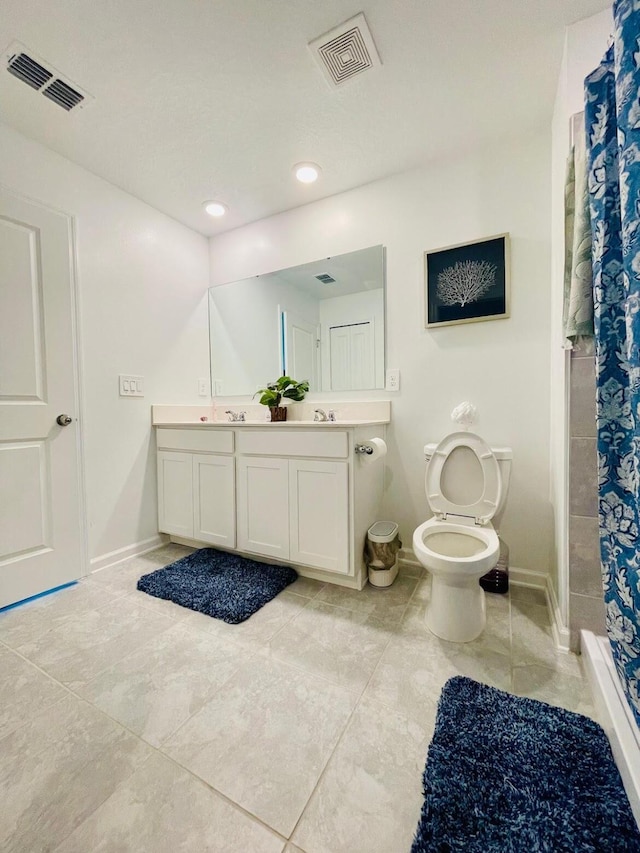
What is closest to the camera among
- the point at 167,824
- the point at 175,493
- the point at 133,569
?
the point at 167,824

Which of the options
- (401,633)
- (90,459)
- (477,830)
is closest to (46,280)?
(90,459)

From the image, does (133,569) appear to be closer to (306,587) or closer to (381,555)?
(306,587)

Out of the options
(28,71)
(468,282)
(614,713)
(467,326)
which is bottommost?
(614,713)

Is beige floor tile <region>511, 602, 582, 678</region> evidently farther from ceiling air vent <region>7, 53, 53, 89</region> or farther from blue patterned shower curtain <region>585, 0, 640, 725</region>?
ceiling air vent <region>7, 53, 53, 89</region>

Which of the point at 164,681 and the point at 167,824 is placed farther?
the point at 164,681

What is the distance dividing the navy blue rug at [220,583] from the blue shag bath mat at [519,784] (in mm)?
902

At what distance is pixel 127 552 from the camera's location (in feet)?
6.91

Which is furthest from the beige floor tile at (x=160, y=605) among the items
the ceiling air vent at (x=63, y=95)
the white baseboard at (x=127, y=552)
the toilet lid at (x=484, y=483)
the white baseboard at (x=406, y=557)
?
the ceiling air vent at (x=63, y=95)

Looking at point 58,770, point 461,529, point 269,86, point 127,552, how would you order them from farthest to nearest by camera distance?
point 127,552, point 461,529, point 269,86, point 58,770

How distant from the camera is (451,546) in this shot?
156 cm

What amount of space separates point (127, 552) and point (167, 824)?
1612 mm

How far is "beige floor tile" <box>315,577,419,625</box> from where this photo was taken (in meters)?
1.53

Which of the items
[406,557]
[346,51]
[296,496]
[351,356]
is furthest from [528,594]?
[346,51]

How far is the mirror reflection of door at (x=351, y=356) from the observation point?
2.10 m
